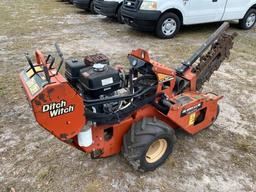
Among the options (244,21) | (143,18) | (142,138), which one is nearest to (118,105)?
(142,138)

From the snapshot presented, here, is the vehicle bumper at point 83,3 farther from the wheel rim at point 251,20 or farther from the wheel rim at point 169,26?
the wheel rim at point 251,20

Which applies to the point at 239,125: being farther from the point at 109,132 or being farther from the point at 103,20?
the point at 103,20

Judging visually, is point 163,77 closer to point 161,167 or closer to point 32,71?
point 161,167

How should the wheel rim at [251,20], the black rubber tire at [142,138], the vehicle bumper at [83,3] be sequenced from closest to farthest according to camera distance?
the black rubber tire at [142,138] < the wheel rim at [251,20] < the vehicle bumper at [83,3]

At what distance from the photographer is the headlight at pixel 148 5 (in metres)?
7.14

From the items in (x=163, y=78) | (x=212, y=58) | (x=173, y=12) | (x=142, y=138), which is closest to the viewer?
(x=142, y=138)

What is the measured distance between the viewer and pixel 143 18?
23.9 ft

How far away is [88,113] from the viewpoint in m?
2.55

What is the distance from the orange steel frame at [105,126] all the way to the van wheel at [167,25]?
4008 mm

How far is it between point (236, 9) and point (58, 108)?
24.4 feet

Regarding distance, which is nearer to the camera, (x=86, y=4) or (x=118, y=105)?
(x=118, y=105)

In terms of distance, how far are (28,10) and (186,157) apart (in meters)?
10.3

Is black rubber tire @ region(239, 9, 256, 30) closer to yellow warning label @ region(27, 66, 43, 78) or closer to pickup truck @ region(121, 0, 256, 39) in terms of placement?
pickup truck @ region(121, 0, 256, 39)

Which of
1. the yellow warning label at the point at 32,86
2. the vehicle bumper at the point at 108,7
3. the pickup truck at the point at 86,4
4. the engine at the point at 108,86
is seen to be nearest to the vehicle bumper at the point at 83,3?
the pickup truck at the point at 86,4
